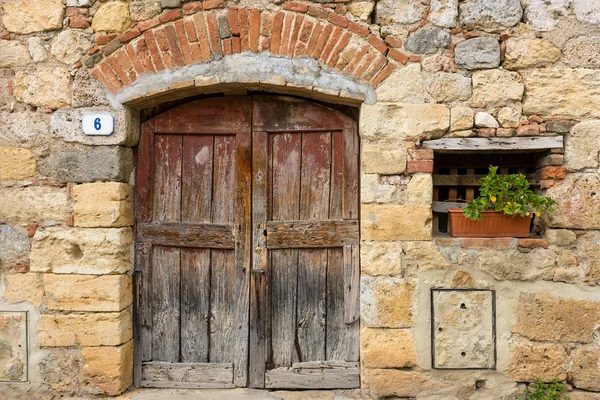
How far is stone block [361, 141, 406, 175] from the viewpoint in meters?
3.13

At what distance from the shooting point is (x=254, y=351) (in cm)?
346

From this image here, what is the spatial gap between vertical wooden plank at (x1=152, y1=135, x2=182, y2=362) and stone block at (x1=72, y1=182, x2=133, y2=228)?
0.31 m

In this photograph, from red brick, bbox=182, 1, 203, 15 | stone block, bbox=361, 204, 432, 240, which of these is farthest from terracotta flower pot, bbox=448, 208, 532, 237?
red brick, bbox=182, 1, 203, 15

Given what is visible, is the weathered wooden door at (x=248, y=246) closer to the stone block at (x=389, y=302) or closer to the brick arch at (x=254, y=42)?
the stone block at (x=389, y=302)

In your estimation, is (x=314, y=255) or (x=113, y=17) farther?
(x=314, y=255)

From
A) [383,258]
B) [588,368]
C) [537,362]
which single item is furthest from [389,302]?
[588,368]

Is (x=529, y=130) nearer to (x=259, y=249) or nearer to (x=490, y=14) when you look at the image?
(x=490, y=14)

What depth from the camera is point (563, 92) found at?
3.09 metres

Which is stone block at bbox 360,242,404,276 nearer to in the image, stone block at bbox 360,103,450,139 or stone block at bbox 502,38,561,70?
stone block at bbox 360,103,450,139

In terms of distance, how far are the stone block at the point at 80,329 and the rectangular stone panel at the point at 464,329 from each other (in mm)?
2147

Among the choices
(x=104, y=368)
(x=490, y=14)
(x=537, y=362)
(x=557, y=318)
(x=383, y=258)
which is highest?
(x=490, y=14)

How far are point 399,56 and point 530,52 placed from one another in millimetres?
845

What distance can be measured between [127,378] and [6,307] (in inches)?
37.8

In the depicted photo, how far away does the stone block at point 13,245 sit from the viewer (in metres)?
3.28
